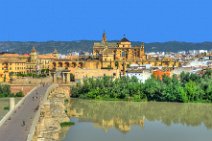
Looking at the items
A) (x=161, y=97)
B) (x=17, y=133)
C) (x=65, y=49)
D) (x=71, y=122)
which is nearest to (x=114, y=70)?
(x=161, y=97)

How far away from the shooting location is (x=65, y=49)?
A: 150m

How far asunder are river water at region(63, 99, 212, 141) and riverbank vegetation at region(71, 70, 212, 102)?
4.29 ft

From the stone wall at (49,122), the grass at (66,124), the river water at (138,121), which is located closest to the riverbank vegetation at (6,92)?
the river water at (138,121)

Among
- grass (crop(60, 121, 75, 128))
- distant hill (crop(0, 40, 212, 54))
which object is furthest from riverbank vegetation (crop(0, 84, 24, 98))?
distant hill (crop(0, 40, 212, 54))

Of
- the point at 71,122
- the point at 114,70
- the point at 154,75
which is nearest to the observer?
the point at 71,122

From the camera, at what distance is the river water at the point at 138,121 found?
20609 mm

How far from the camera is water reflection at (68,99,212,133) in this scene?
24812mm

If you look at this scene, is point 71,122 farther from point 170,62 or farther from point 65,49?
point 65,49

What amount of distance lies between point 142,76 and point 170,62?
14.5 m

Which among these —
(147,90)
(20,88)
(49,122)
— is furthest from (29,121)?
(20,88)

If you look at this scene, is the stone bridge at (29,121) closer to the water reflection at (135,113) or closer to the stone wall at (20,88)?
the water reflection at (135,113)

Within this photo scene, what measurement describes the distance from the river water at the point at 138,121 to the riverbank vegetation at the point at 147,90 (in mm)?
1307

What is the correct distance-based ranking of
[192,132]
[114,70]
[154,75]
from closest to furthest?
[192,132] < [154,75] < [114,70]

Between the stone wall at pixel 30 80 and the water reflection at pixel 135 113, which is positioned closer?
the water reflection at pixel 135 113
